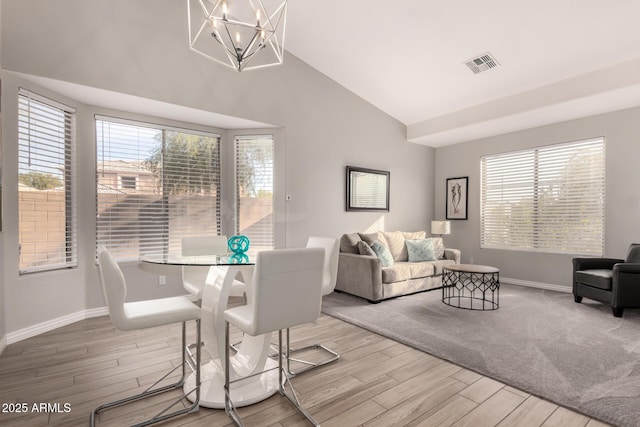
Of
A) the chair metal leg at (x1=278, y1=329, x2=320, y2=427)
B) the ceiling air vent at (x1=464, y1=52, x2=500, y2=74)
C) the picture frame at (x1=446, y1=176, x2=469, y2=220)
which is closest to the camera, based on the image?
the chair metal leg at (x1=278, y1=329, x2=320, y2=427)

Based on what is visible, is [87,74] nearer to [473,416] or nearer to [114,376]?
[114,376]

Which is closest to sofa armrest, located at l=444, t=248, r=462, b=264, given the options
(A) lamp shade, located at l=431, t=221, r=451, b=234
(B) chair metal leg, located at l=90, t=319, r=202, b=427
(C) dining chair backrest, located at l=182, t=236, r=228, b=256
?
(A) lamp shade, located at l=431, t=221, r=451, b=234

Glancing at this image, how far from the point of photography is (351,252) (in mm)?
4781

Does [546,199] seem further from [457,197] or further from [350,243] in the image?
[350,243]

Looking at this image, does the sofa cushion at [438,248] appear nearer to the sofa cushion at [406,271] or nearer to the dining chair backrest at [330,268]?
the sofa cushion at [406,271]

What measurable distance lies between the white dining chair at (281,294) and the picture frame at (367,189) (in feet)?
11.4

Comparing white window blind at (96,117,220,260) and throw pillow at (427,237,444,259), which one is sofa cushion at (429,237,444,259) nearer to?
throw pillow at (427,237,444,259)

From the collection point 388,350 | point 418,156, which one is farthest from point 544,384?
point 418,156

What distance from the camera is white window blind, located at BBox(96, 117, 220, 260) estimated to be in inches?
151

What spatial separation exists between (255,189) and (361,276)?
1.93 metres

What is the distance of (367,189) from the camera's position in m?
5.57

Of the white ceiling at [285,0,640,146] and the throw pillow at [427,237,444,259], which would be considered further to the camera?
the throw pillow at [427,237,444,259]

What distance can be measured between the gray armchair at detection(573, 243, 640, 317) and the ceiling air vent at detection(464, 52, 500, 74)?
2725 mm

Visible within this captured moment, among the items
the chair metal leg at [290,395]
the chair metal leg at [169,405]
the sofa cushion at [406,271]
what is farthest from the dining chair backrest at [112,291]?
the sofa cushion at [406,271]
